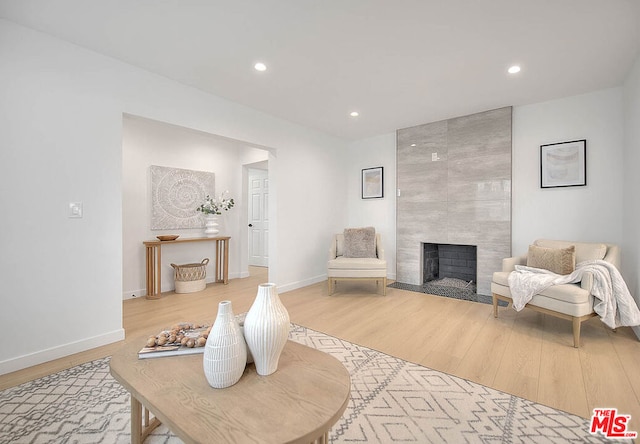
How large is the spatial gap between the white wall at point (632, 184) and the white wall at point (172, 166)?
4344 mm

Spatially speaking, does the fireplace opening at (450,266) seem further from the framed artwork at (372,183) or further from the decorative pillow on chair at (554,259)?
the decorative pillow on chair at (554,259)

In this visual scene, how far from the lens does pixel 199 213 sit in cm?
462

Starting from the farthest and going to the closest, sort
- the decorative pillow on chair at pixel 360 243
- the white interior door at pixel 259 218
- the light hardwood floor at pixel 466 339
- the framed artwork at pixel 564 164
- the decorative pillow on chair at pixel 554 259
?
1. the white interior door at pixel 259 218
2. the decorative pillow on chair at pixel 360 243
3. the framed artwork at pixel 564 164
4. the decorative pillow on chair at pixel 554 259
5. the light hardwood floor at pixel 466 339

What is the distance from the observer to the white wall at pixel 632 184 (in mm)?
2656

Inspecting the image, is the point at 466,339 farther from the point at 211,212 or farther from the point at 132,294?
the point at 132,294

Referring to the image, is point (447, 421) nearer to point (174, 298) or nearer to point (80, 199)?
point (80, 199)

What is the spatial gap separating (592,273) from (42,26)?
4767 mm

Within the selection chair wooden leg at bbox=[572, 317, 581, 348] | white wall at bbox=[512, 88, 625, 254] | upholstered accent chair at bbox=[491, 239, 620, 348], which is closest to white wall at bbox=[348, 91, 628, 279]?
white wall at bbox=[512, 88, 625, 254]

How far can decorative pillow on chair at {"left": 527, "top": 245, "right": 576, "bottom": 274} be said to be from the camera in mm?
2828

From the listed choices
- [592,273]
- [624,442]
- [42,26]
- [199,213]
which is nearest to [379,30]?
[42,26]

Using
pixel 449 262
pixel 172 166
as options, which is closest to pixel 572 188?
pixel 449 262

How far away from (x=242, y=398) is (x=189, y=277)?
3.49 m

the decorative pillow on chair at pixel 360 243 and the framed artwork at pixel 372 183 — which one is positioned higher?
the framed artwork at pixel 372 183

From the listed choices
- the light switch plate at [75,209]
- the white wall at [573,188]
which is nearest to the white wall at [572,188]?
the white wall at [573,188]
